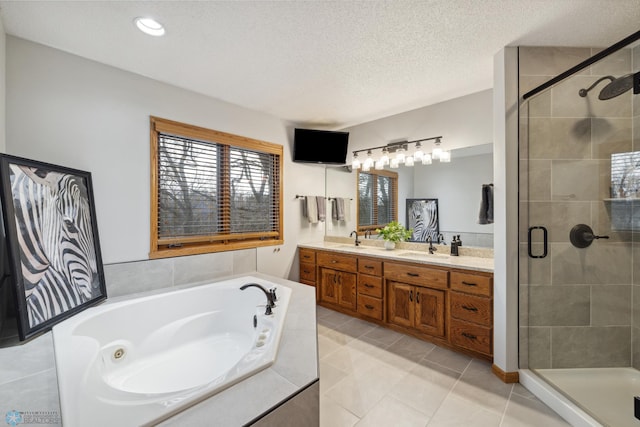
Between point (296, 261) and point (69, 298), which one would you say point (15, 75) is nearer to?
point (69, 298)

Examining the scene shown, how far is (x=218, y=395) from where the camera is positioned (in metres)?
1.03

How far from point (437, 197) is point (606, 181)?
132cm

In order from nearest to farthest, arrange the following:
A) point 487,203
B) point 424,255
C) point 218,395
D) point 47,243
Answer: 1. point 218,395
2. point 47,243
3. point 487,203
4. point 424,255

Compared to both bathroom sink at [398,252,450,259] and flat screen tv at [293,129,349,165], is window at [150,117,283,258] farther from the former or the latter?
bathroom sink at [398,252,450,259]

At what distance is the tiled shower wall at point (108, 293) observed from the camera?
1006mm

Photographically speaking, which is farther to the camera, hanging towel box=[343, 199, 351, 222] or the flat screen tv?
hanging towel box=[343, 199, 351, 222]

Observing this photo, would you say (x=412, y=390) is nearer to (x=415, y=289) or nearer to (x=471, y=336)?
(x=471, y=336)

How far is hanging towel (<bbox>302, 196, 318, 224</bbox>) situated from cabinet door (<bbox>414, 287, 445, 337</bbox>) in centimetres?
171

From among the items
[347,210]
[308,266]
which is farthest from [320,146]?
[308,266]

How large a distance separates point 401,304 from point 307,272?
1.34 meters

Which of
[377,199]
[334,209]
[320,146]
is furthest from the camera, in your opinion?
[334,209]

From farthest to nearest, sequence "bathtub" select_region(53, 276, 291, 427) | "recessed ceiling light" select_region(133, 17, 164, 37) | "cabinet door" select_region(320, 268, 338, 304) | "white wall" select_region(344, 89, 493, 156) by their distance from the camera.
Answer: "cabinet door" select_region(320, 268, 338, 304) → "white wall" select_region(344, 89, 493, 156) → "recessed ceiling light" select_region(133, 17, 164, 37) → "bathtub" select_region(53, 276, 291, 427)

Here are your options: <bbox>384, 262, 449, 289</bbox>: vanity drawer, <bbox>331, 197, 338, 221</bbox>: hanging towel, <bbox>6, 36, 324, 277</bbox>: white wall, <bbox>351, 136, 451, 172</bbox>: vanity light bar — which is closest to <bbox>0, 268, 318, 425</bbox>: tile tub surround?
<bbox>6, 36, 324, 277</bbox>: white wall

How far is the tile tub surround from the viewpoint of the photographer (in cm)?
95
